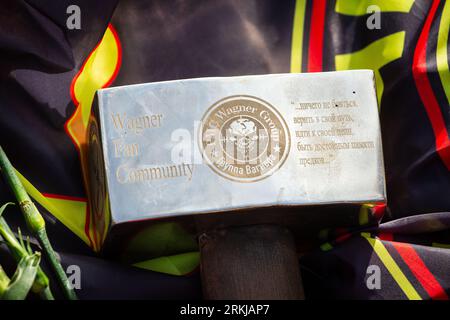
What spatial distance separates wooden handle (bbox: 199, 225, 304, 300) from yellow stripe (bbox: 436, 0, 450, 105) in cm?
42

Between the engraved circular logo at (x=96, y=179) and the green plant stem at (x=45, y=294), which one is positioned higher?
the engraved circular logo at (x=96, y=179)

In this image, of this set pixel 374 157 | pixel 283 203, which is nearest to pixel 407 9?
pixel 374 157

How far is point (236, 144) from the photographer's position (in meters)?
1.00

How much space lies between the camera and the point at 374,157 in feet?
3.35

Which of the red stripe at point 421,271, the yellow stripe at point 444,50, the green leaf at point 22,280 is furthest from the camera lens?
the yellow stripe at point 444,50

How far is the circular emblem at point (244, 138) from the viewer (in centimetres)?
99

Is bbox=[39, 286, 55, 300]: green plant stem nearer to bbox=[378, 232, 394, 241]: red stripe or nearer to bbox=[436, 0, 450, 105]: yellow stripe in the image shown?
bbox=[378, 232, 394, 241]: red stripe

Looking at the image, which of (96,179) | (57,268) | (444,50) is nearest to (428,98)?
(444,50)

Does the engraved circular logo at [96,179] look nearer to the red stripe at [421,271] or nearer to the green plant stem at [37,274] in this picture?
the green plant stem at [37,274]

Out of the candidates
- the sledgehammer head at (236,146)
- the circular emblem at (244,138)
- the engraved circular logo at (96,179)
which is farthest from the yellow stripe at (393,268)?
the engraved circular logo at (96,179)

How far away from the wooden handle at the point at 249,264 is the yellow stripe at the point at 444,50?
16.5 inches

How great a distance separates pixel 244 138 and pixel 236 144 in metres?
0.02

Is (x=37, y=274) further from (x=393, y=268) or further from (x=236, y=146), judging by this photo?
(x=393, y=268)

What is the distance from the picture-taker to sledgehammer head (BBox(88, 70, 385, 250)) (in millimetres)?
979
